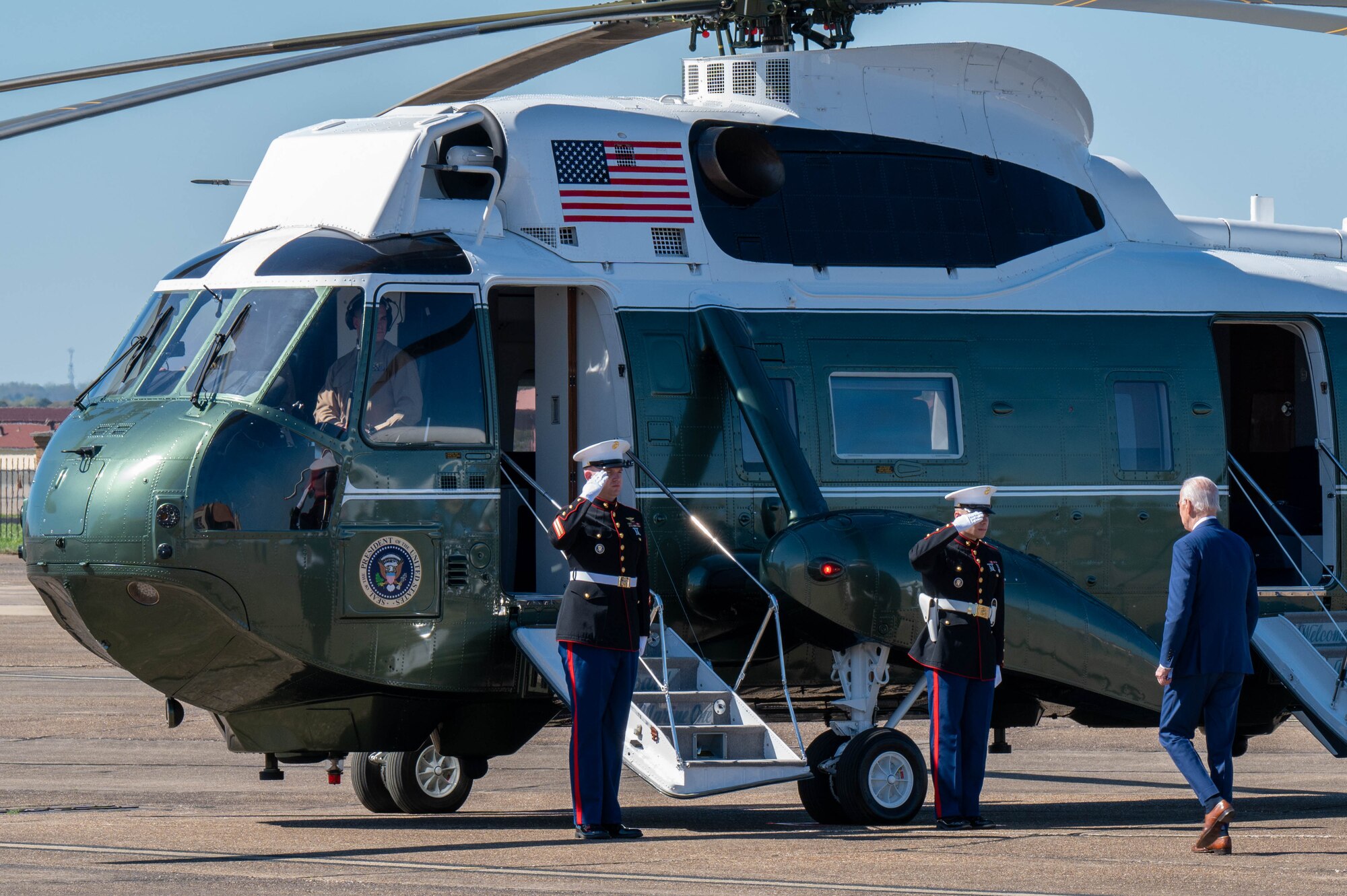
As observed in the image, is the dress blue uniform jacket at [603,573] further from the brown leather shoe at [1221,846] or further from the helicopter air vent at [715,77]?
the helicopter air vent at [715,77]

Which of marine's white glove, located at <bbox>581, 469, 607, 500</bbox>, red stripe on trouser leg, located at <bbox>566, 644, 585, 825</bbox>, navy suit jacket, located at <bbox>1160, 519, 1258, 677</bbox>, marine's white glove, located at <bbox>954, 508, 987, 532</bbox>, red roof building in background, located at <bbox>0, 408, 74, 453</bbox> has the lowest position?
red stripe on trouser leg, located at <bbox>566, 644, 585, 825</bbox>

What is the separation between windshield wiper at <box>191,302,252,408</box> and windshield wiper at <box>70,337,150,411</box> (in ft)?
2.33

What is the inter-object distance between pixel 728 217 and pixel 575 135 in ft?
3.56

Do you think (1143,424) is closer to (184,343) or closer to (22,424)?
(184,343)

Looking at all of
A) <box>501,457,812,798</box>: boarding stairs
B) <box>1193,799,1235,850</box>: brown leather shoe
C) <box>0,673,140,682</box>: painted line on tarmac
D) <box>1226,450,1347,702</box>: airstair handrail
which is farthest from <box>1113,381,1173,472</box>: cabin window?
<box>0,673,140,682</box>: painted line on tarmac

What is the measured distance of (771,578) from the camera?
10.8 metres

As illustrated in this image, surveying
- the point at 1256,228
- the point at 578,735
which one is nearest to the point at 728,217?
the point at 578,735

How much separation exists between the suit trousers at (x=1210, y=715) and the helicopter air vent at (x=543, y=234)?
4.40 m

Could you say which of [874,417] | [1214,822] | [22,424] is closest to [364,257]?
[874,417]

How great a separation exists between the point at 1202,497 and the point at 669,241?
365 cm

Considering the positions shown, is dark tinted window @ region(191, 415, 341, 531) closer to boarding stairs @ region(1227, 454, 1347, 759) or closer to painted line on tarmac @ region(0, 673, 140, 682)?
boarding stairs @ region(1227, 454, 1347, 759)

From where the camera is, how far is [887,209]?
1239 centimetres

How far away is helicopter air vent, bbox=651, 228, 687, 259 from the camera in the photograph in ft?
38.5

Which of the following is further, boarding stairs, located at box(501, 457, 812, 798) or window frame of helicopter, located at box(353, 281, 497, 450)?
window frame of helicopter, located at box(353, 281, 497, 450)
